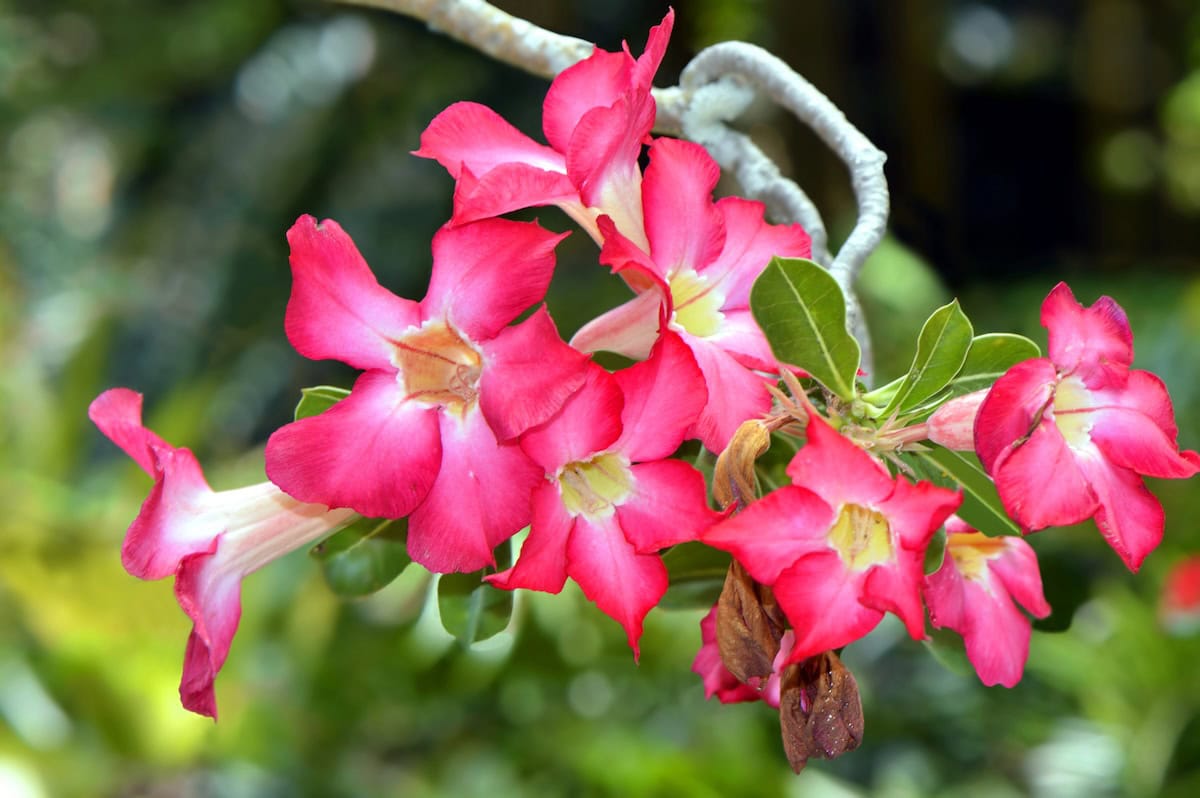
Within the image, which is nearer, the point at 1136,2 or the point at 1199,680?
the point at 1199,680

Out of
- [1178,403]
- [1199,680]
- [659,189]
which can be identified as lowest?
[1199,680]

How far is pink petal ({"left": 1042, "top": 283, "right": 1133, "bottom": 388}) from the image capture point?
1.46 feet

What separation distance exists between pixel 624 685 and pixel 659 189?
1881 mm

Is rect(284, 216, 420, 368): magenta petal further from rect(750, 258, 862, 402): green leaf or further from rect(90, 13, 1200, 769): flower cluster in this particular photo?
rect(750, 258, 862, 402): green leaf

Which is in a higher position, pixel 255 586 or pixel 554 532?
pixel 554 532

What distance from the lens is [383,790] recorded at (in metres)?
2.08

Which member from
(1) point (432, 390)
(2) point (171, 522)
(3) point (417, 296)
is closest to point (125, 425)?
(2) point (171, 522)

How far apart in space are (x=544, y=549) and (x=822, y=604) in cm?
11

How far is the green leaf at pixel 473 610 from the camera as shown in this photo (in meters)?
0.58

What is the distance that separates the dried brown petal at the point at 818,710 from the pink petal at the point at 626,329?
0.15 m

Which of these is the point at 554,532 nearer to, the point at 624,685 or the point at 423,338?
the point at 423,338

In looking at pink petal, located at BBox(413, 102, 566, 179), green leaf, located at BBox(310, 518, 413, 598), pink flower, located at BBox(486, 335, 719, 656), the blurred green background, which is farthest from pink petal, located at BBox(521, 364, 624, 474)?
the blurred green background

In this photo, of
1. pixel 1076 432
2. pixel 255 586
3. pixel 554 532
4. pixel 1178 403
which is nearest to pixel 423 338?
pixel 554 532

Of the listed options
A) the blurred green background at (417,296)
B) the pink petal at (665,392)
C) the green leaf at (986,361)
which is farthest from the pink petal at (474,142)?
the blurred green background at (417,296)
